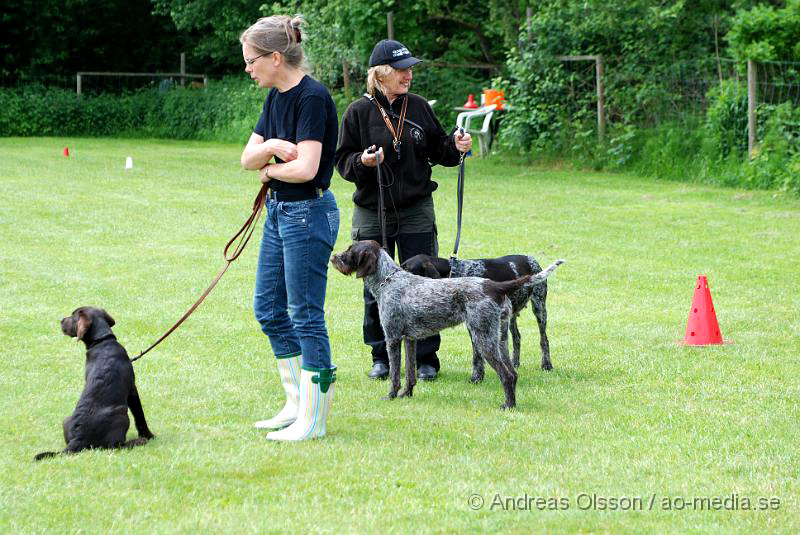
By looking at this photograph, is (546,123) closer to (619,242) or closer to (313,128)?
(619,242)

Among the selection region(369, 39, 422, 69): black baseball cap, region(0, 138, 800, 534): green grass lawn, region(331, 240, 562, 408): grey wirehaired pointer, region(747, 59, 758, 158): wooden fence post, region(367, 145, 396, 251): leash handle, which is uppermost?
region(747, 59, 758, 158): wooden fence post

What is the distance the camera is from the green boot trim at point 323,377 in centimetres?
548

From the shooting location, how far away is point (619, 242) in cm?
1291

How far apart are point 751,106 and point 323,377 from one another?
1378cm

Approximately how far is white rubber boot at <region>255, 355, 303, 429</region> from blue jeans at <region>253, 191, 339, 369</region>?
0.24 metres

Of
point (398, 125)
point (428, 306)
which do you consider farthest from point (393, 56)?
point (428, 306)

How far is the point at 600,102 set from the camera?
2052cm


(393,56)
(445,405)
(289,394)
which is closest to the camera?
(289,394)

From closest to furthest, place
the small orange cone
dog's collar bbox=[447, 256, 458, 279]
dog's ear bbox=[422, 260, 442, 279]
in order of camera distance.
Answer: dog's ear bbox=[422, 260, 442, 279]
dog's collar bbox=[447, 256, 458, 279]
the small orange cone

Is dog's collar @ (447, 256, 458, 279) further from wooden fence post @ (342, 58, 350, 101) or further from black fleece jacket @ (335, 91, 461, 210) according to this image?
wooden fence post @ (342, 58, 350, 101)

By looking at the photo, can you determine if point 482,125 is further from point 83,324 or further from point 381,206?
point 83,324

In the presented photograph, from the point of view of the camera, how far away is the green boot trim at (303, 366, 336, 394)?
5.48 m

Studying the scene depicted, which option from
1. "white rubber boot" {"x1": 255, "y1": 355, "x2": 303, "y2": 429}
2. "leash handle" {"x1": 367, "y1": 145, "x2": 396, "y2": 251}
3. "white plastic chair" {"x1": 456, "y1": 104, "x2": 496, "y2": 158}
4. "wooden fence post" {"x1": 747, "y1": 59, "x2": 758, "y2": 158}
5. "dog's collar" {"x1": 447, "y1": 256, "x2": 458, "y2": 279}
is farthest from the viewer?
"white plastic chair" {"x1": 456, "y1": 104, "x2": 496, "y2": 158}

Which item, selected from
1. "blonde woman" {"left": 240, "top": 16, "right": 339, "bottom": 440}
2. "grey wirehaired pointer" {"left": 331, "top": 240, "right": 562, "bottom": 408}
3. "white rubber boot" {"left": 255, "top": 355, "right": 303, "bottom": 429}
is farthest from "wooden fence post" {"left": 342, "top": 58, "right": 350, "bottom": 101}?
"blonde woman" {"left": 240, "top": 16, "right": 339, "bottom": 440}
